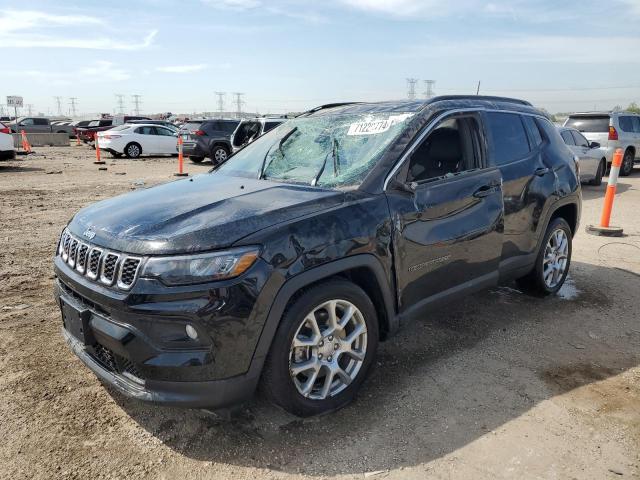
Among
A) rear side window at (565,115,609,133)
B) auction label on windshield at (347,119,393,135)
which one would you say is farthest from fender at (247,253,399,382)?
rear side window at (565,115,609,133)

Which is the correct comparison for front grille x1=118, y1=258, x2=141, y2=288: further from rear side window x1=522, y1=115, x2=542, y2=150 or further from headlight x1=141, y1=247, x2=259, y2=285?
rear side window x1=522, y1=115, x2=542, y2=150

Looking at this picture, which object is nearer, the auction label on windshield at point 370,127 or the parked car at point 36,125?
the auction label on windshield at point 370,127

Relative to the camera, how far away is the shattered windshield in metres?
3.36

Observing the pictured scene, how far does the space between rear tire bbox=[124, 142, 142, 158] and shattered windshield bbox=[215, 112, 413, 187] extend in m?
19.0

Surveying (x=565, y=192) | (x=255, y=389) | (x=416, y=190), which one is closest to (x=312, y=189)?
(x=416, y=190)

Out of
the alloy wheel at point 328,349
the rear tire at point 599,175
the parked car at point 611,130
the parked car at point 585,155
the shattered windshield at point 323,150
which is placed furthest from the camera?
the parked car at point 611,130

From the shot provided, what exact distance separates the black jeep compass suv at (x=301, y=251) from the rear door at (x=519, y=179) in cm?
2

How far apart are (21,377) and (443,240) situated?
2925mm

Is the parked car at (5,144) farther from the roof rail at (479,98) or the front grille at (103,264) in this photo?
the roof rail at (479,98)

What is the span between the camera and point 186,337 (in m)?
2.46

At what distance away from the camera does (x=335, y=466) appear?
259cm

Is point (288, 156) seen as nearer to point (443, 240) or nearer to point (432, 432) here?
point (443, 240)

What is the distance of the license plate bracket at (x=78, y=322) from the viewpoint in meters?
2.72

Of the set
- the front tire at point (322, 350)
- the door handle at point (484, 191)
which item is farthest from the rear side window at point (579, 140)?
the front tire at point (322, 350)
